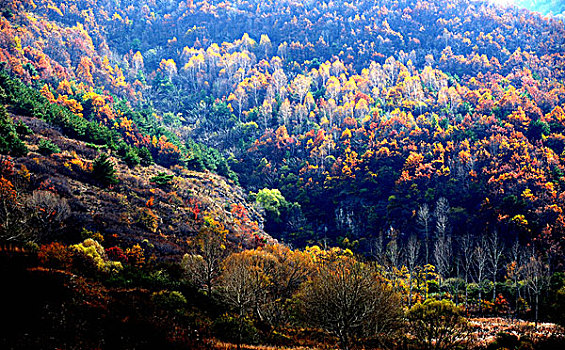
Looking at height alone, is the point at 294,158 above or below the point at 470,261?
above

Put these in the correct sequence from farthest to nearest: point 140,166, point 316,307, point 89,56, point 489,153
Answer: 1. point 89,56
2. point 489,153
3. point 140,166
4. point 316,307

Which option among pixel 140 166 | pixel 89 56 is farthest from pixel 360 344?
pixel 89 56

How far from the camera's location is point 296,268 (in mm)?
35812

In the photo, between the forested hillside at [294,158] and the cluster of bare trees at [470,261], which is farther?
the cluster of bare trees at [470,261]

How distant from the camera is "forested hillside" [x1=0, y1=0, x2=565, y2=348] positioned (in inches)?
1105

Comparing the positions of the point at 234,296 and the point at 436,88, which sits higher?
the point at 436,88

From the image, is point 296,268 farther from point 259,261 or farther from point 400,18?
point 400,18

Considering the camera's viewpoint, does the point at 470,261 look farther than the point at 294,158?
No

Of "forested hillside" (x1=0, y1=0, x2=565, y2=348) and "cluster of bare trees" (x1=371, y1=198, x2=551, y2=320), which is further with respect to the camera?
"cluster of bare trees" (x1=371, y1=198, x2=551, y2=320)

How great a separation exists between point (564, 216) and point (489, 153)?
21.1 metres

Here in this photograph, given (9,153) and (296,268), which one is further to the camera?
(9,153)

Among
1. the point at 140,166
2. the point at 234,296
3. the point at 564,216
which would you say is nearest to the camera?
the point at 234,296

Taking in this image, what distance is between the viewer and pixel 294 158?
9075cm

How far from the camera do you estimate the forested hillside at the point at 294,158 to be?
1105 inches
